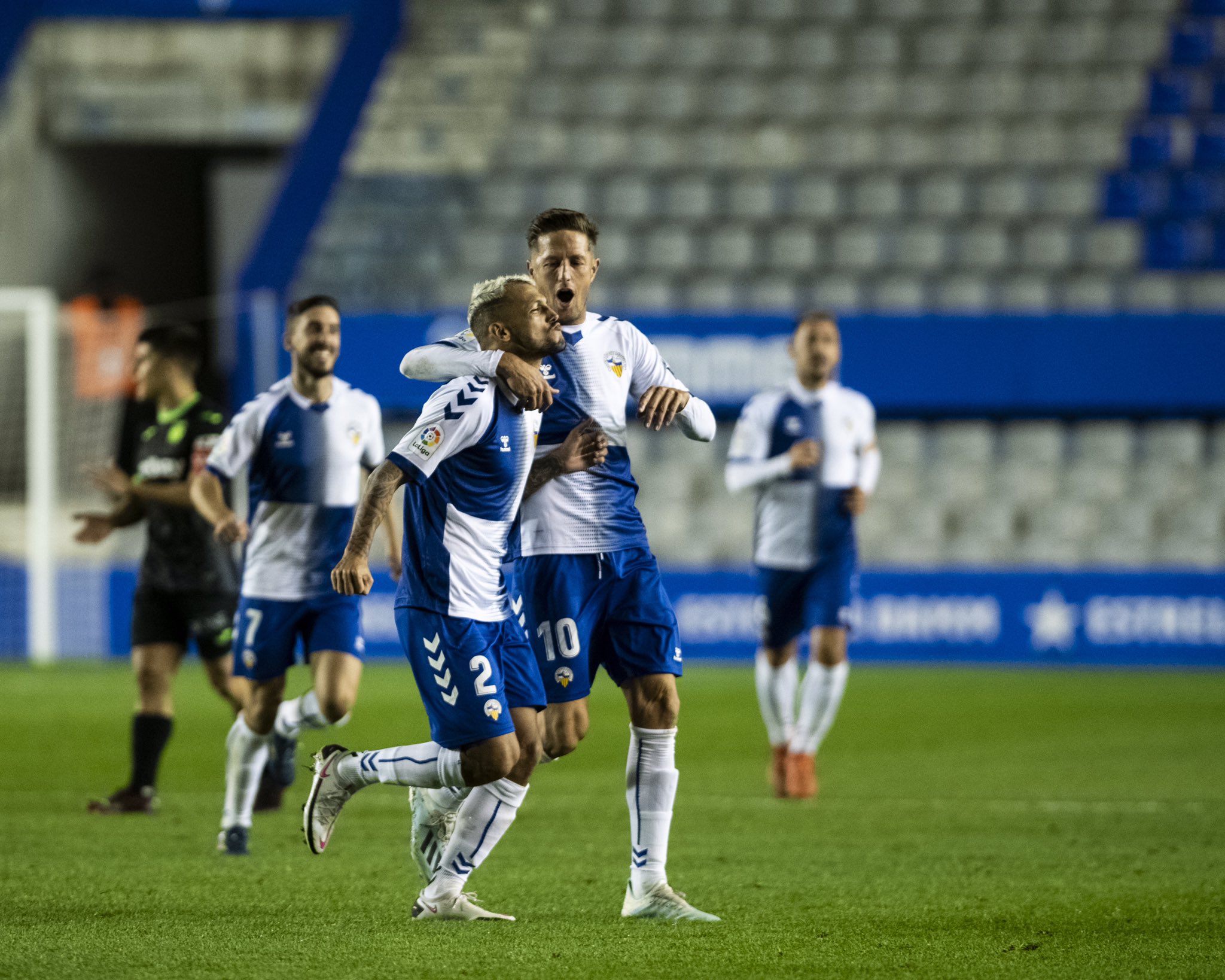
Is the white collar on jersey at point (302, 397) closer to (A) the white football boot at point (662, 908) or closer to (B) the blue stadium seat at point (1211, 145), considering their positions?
(A) the white football boot at point (662, 908)

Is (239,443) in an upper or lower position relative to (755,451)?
lower

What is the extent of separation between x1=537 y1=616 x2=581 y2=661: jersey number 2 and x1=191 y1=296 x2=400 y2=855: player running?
161 cm

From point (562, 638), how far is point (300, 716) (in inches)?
74.3

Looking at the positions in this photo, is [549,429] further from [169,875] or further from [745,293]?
[745,293]

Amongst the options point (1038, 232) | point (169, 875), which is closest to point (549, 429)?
point (169, 875)

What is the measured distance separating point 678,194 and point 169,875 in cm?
1399

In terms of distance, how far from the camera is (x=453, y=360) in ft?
17.5

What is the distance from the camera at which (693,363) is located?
1697 cm

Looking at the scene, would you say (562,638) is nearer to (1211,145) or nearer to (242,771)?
(242,771)

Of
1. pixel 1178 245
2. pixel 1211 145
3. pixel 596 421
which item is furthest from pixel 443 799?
pixel 1211 145

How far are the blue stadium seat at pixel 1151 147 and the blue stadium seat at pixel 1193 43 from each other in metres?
0.86

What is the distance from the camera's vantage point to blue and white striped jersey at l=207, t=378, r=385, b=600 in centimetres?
706

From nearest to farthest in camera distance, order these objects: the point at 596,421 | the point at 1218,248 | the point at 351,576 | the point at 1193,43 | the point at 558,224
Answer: the point at 351,576 < the point at 558,224 < the point at 596,421 < the point at 1218,248 < the point at 1193,43

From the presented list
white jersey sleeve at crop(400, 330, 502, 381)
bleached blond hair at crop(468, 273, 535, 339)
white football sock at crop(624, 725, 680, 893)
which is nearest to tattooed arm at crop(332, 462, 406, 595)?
white jersey sleeve at crop(400, 330, 502, 381)
